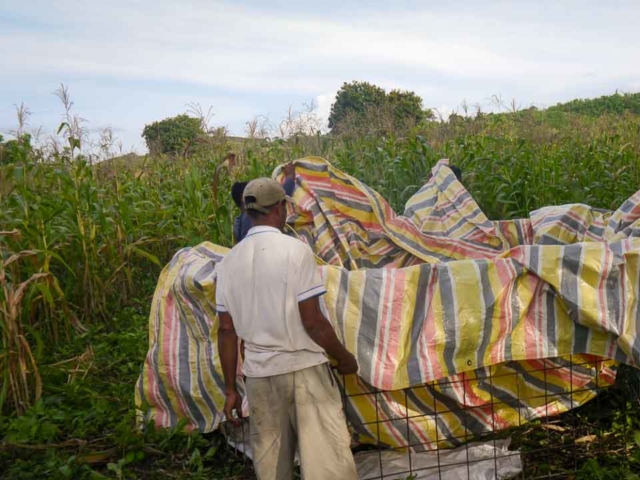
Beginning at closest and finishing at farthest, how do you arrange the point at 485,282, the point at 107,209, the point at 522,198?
the point at 485,282 < the point at 107,209 < the point at 522,198

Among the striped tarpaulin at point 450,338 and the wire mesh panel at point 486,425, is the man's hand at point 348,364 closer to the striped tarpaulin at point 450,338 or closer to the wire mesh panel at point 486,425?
the striped tarpaulin at point 450,338

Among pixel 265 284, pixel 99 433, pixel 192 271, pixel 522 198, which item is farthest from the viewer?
pixel 522 198

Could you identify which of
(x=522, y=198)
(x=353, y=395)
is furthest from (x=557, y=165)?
(x=353, y=395)

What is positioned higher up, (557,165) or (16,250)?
(557,165)

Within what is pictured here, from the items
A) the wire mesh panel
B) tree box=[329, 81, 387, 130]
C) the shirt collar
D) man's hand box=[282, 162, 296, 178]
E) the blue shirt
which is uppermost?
tree box=[329, 81, 387, 130]

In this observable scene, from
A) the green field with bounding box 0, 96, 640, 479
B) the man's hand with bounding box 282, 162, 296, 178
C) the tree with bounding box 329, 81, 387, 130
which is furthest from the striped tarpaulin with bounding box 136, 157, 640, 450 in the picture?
the tree with bounding box 329, 81, 387, 130

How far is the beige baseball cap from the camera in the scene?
2.03 metres

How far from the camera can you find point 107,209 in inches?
175

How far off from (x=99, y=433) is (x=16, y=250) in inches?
48.0

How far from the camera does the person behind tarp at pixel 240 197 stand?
9.28ft

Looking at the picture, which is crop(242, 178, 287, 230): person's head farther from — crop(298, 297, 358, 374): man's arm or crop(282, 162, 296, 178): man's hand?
crop(282, 162, 296, 178): man's hand

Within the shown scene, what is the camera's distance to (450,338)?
7.75ft

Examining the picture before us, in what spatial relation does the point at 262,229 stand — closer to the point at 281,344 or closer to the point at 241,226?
the point at 281,344

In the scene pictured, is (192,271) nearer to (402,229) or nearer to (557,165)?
(402,229)
